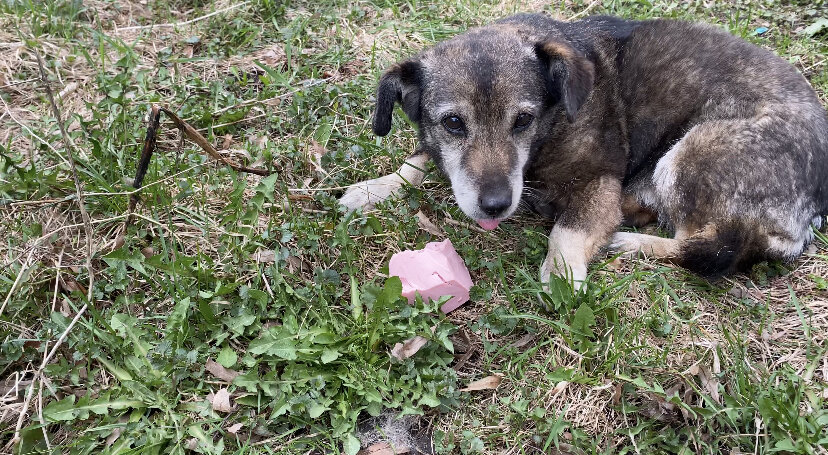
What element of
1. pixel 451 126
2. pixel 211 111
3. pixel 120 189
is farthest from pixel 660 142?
pixel 120 189

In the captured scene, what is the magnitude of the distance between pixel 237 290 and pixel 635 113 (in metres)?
2.63

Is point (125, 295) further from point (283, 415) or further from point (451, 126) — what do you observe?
point (451, 126)

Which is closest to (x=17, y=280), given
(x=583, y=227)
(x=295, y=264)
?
(x=295, y=264)

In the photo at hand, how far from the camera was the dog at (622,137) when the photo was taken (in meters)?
3.27

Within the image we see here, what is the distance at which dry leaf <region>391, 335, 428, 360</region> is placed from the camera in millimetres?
2832

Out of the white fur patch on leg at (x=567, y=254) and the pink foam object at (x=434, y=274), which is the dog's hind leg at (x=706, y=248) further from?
the pink foam object at (x=434, y=274)

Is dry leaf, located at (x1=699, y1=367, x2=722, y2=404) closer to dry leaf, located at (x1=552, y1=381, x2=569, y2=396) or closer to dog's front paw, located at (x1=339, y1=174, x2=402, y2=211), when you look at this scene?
dry leaf, located at (x1=552, y1=381, x2=569, y2=396)

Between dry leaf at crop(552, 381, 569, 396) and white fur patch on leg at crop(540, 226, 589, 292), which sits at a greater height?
white fur patch on leg at crop(540, 226, 589, 292)

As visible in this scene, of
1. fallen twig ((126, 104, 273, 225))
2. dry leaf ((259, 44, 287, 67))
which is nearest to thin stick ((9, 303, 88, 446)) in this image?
fallen twig ((126, 104, 273, 225))

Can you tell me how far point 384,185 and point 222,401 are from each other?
5.55 ft

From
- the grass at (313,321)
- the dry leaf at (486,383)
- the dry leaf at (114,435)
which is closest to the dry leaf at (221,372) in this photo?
the grass at (313,321)

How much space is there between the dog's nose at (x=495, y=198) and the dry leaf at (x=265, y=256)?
1.15 meters

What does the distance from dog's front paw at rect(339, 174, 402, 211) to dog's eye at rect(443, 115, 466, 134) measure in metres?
0.63

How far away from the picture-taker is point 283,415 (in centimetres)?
267
